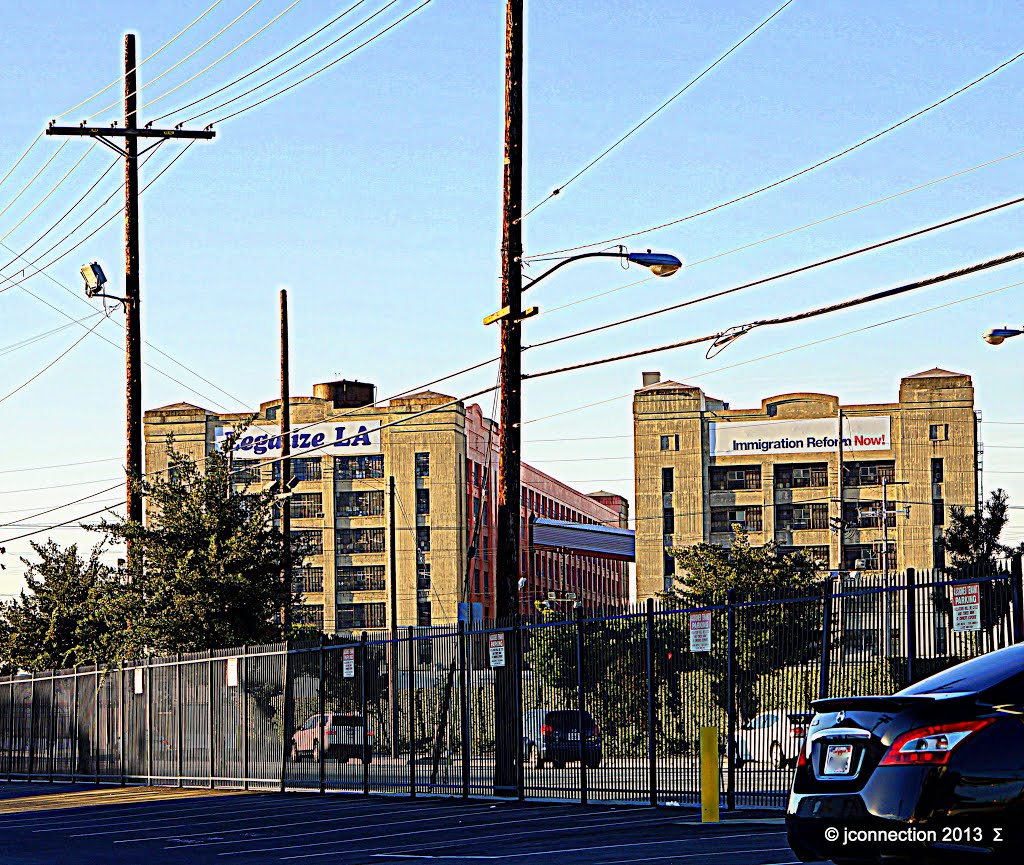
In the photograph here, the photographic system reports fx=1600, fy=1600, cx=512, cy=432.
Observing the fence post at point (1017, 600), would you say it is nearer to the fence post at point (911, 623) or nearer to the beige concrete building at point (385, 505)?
the fence post at point (911, 623)

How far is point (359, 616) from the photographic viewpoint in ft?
387

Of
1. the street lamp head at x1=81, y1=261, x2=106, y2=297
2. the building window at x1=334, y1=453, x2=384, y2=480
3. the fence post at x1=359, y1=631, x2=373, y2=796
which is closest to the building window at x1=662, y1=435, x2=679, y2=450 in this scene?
the building window at x1=334, y1=453, x2=384, y2=480

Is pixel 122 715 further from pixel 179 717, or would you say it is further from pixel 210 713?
pixel 210 713

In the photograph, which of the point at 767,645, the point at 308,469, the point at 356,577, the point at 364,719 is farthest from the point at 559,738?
the point at 308,469

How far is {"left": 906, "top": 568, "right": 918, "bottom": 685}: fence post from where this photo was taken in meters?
15.8

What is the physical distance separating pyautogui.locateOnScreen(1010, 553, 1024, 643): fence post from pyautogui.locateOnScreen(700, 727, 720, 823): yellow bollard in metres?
3.57

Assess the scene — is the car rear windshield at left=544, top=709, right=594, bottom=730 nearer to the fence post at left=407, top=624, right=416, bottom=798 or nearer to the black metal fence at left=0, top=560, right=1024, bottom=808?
the black metal fence at left=0, top=560, right=1024, bottom=808

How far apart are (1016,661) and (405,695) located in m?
16.2

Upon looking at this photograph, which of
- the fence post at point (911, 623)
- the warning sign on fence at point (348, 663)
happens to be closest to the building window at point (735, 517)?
the warning sign on fence at point (348, 663)

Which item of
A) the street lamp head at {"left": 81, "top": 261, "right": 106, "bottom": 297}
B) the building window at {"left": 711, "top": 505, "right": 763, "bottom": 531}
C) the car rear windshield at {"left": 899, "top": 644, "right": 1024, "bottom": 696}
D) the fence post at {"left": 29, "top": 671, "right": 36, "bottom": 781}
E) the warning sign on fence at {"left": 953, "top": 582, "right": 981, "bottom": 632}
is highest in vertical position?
the street lamp head at {"left": 81, "top": 261, "right": 106, "bottom": 297}

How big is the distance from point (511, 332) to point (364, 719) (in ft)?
21.9

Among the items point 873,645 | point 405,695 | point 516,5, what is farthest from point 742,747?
point 516,5

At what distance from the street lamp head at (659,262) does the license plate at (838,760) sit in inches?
561

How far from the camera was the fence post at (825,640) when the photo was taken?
16828mm
